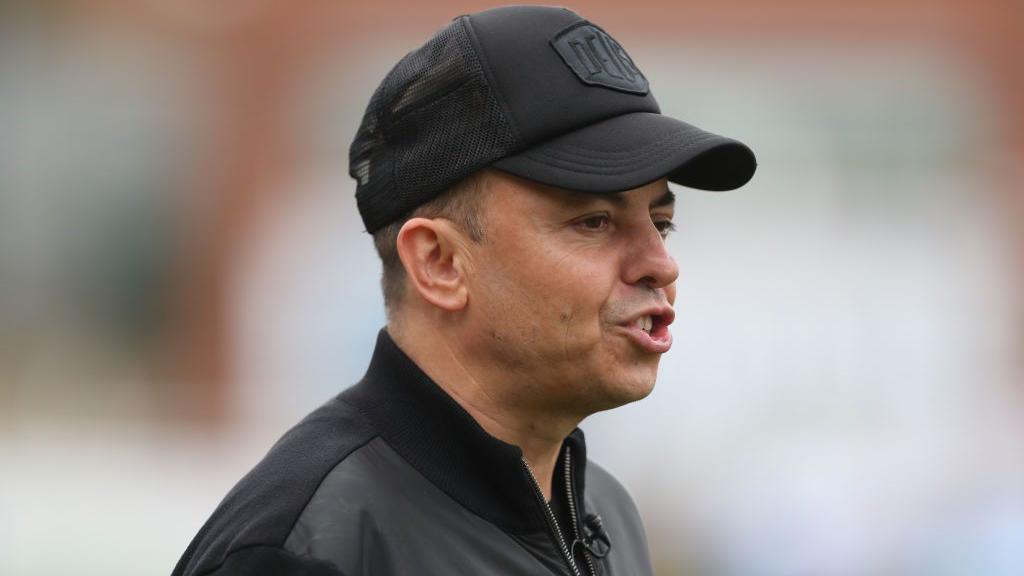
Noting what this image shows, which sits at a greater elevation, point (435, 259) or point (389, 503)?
point (435, 259)

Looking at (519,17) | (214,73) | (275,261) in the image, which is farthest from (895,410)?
(519,17)

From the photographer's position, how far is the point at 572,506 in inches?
75.0

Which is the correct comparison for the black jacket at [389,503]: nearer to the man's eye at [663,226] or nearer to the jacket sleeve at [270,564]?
the jacket sleeve at [270,564]

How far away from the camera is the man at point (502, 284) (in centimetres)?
171

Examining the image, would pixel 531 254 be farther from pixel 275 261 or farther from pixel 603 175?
pixel 275 261

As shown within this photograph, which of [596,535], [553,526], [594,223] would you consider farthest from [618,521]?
[594,223]

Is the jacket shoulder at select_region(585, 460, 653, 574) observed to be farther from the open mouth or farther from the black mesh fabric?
the black mesh fabric

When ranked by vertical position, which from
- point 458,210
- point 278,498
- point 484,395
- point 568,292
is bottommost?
point 278,498

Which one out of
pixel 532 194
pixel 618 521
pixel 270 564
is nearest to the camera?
pixel 270 564

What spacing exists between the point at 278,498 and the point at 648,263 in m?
0.56

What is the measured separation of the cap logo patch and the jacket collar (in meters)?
0.46

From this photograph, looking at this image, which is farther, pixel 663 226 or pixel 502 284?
pixel 663 226

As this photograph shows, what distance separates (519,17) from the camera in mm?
1843

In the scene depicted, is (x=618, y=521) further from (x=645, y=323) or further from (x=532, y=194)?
(x=532, y=194)
